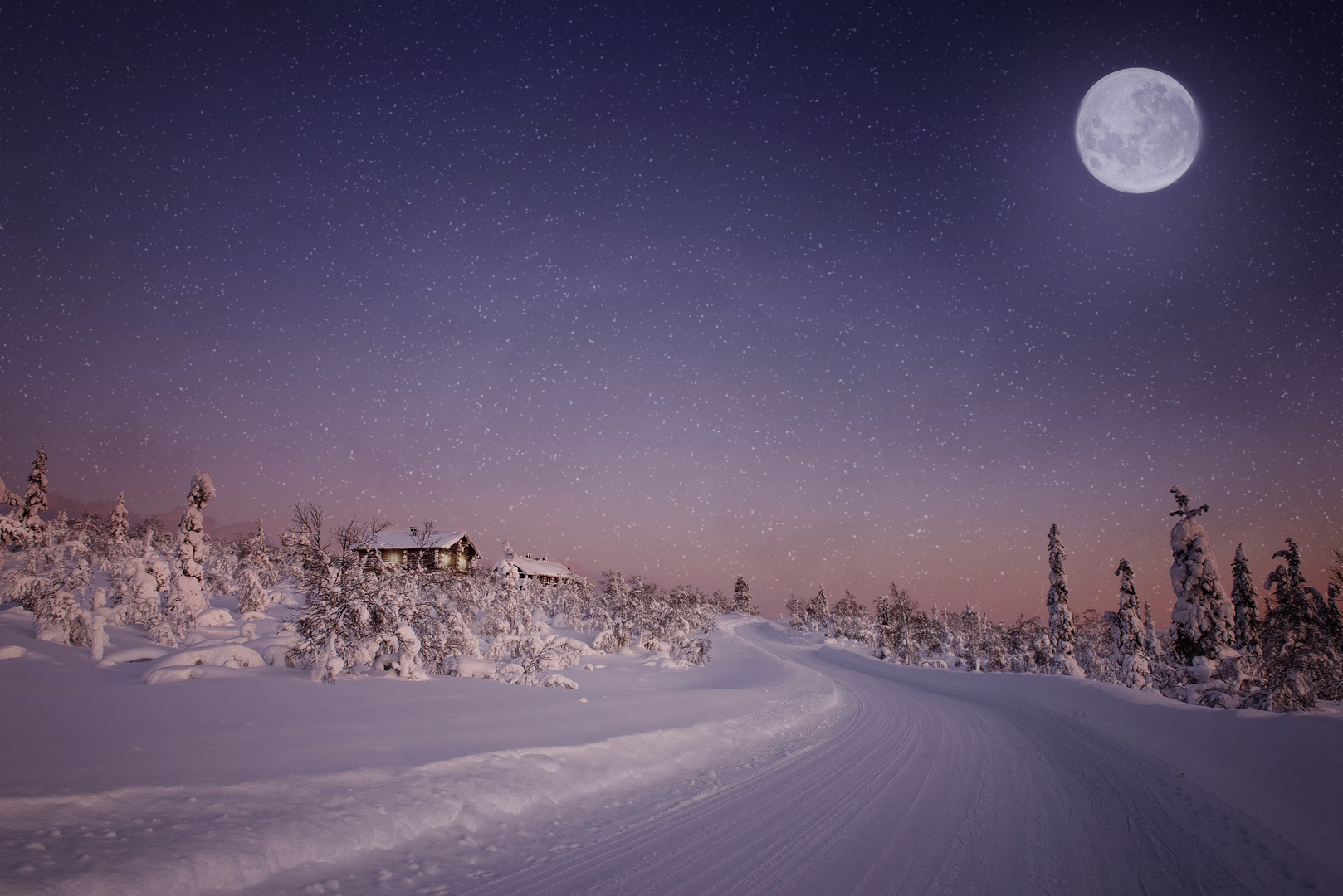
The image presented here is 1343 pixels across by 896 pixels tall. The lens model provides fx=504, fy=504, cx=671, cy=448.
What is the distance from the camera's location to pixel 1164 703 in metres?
11.9

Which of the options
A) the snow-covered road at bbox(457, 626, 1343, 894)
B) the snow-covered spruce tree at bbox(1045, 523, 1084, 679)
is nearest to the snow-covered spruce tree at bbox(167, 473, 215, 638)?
the snow-covered road at bbox(457, 626, 1343, 894)

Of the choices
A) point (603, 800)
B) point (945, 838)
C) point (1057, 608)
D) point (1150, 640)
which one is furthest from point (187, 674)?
point (1150, 640)

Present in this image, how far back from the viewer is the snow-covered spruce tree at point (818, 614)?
8688 centimetres

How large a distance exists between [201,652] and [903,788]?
16571mm

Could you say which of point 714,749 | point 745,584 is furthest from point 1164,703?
point 745,584

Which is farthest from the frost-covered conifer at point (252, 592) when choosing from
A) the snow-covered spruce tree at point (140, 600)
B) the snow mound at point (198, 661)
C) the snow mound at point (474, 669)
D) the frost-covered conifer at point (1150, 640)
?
the frost-covered conifer at point (1150, 640)

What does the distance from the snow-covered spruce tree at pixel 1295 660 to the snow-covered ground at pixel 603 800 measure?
4.47 meters

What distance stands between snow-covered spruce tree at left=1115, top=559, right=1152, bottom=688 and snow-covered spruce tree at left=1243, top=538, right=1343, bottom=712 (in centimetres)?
1311

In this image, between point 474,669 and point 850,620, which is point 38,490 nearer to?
point 474,669

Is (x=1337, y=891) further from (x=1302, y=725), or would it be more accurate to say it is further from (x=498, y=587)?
(x=498, y=587)

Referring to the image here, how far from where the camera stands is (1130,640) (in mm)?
28250

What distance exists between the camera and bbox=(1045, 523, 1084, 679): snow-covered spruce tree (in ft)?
106

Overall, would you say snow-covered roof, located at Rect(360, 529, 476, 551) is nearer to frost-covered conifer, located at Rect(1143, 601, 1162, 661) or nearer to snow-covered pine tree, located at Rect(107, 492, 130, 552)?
snow-covered pine tree, located at Rect(107, 492, 130, 552)

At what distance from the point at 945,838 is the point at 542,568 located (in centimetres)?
9626
